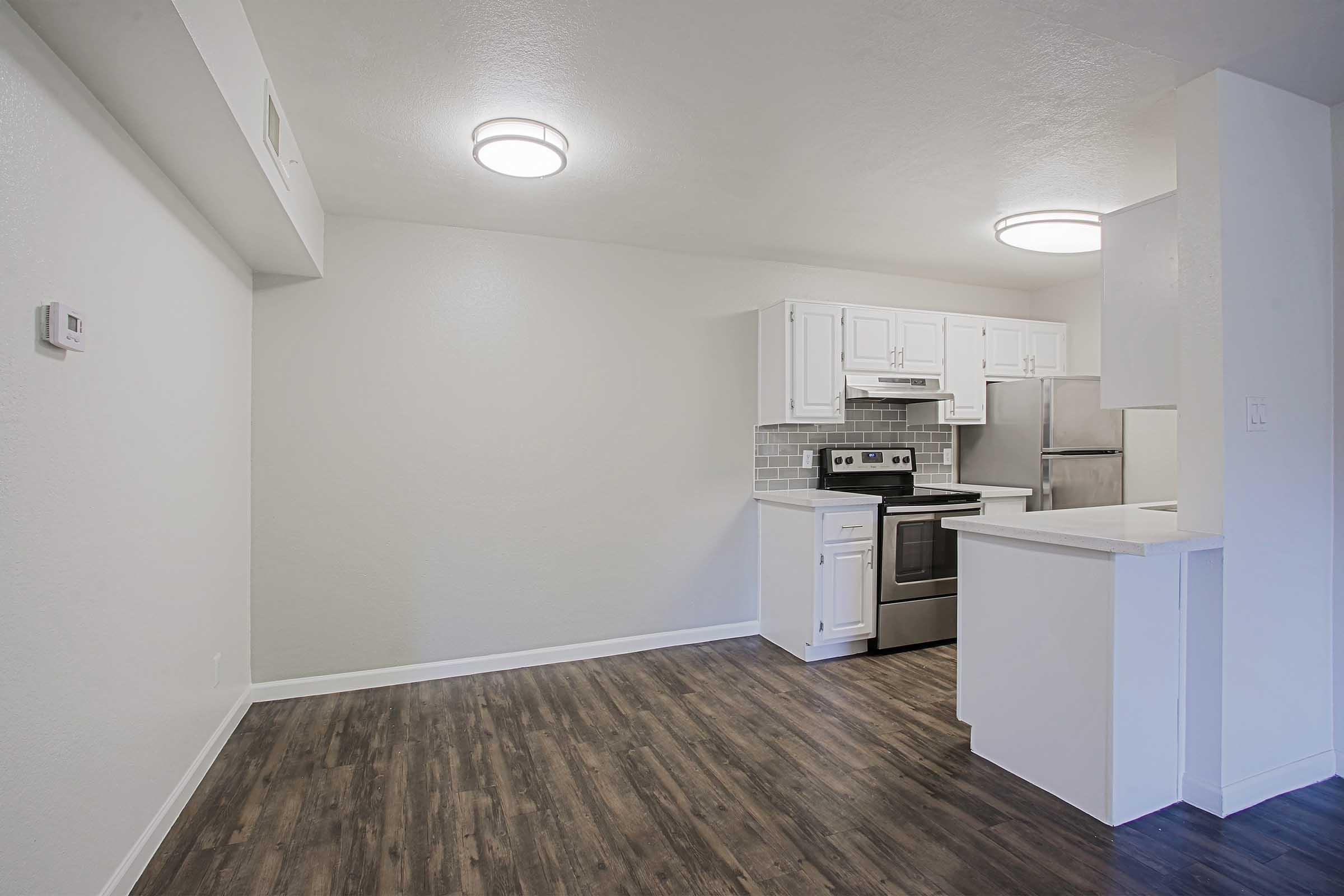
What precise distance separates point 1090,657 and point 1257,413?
3.33 feet

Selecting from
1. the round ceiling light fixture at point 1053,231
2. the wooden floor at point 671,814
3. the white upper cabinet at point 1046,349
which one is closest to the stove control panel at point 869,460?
the white upper cabinet at point 1046,349

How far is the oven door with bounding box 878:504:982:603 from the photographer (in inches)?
159

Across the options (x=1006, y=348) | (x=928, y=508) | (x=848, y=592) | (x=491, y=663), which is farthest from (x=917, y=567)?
(x=491, y=663)

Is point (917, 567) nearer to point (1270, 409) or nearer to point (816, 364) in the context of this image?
point (816, 364)

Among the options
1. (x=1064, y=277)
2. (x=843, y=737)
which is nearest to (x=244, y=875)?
(x=843, y=737)

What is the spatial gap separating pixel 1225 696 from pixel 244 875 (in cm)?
312

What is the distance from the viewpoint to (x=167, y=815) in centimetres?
218

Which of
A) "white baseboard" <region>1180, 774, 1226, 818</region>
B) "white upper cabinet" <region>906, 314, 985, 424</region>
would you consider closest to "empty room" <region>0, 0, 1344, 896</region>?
"white baseboard" <region>1180, 774, 1226, 818</region>

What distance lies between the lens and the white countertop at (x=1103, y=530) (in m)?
2.11

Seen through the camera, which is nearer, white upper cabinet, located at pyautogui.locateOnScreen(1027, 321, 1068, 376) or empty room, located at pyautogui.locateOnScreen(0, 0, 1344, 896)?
empty room, located at pyautogui.locateOnScreen(0, 0, 1344, 896)

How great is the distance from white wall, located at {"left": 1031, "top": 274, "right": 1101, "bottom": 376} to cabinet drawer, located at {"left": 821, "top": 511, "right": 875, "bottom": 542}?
2.11 m

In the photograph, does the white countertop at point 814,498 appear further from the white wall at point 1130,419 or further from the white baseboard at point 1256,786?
the white baseboard at point 1256,786

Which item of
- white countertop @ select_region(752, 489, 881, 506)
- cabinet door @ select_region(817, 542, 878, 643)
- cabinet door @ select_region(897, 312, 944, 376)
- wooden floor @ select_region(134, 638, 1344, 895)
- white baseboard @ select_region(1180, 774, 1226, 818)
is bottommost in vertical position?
wooden floor @ select_region(134, 638, 1344, 895)

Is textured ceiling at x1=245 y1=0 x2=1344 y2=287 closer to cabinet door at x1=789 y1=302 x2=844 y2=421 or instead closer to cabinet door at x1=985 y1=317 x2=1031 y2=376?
cabinet door at x1=789 y1=302 x2=844 y2=421
